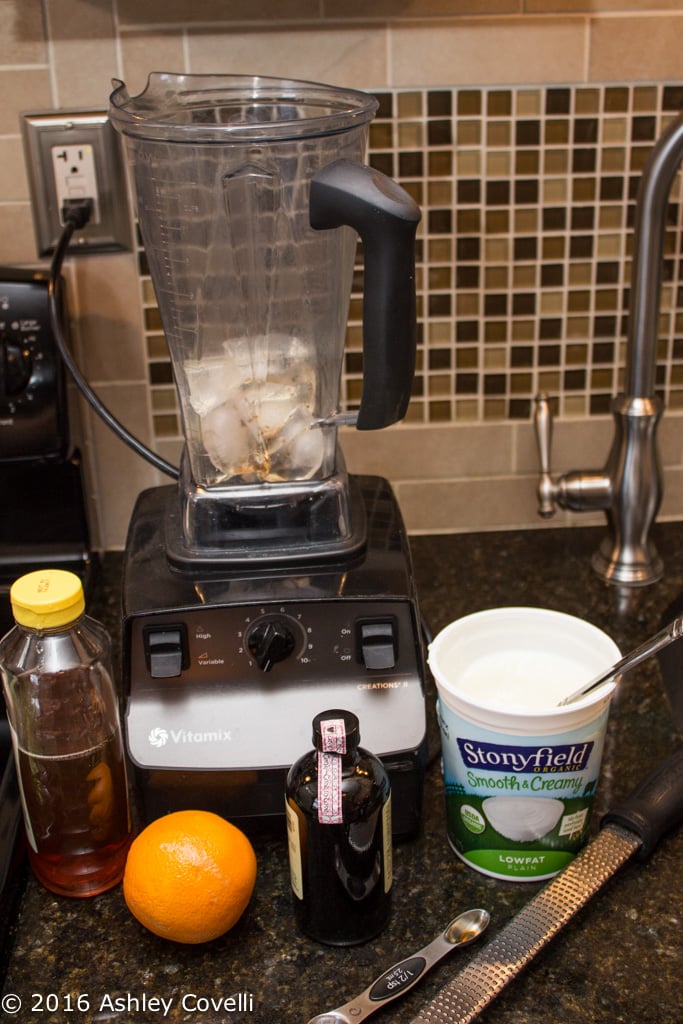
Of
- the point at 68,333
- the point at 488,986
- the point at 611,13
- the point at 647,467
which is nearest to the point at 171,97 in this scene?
the point at 68,333

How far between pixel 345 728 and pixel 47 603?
22cm

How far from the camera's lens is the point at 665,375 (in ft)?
4.06

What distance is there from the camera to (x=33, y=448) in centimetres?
106

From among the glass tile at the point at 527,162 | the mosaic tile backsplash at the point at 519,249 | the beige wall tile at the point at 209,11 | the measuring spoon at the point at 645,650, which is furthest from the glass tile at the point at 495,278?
the measuring spoon at the point at 645,650

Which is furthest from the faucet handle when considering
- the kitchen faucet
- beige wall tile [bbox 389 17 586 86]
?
beige wall tile [bbox 389 17 586 86]

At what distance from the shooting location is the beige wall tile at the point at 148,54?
107 cm

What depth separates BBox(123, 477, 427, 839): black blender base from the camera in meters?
0.78

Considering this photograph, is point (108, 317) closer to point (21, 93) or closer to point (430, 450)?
point (21, 93)

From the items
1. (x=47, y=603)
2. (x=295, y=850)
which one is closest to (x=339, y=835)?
(x=295, y=850)

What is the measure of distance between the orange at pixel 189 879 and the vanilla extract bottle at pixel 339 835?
0.14ft

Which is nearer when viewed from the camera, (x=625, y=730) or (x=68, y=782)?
(x=68, y=782)

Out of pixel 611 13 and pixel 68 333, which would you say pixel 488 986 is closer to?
pixel 68 333

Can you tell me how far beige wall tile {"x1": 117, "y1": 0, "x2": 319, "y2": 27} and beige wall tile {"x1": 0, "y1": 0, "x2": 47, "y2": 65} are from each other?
84 millimetres

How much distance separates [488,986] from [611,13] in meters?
0.94
